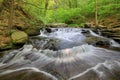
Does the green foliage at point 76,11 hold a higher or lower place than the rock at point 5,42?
higher

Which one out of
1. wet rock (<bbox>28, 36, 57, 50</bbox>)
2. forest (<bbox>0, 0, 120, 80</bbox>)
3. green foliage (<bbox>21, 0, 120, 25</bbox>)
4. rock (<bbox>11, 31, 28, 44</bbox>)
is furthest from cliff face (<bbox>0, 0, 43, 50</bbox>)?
wet rock (<bbox>28, 36, 57, 50</bbox>)

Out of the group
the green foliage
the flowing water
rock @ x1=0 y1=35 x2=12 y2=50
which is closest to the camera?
the flowing water

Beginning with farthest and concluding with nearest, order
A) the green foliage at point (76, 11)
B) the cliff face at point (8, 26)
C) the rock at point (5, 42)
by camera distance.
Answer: the green foliage at point (76, 11)
the cliff face at point (8, 26)
the rock at point (5, 42)

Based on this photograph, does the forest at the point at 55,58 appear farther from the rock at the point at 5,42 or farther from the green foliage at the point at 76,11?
the green foliage at the point at 76,11

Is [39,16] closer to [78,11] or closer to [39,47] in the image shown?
[78,11]

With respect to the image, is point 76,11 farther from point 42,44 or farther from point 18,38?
point 18,38

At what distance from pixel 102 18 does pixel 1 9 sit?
949 centimetres

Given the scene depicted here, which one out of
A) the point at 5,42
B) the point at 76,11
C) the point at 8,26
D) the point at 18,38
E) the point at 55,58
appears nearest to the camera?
the point at 55,58

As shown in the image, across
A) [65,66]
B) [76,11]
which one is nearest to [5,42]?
[65,66]

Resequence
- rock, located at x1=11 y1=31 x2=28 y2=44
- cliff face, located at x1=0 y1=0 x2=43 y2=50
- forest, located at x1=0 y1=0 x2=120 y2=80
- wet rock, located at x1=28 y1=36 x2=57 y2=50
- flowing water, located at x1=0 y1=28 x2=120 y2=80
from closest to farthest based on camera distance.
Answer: flowing water, located at x1=0 y1=28 x2=120 y2=80, forest, located at x1=0 y1=0 x2=120 y2=80, wet rock, located at x1=28 y1=36 x2=57 y2=50, cliff face, located at x1=0 y1=0 x2=43 y2=50, rock, located at x1=11 y1=31 x2=28 y2=44

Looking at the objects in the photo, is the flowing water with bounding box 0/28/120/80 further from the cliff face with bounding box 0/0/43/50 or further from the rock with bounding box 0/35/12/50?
→ the cliff face with bounding box 0/0/43/50

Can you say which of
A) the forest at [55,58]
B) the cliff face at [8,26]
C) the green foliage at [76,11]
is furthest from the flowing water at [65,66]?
the green foliage at [76,11]

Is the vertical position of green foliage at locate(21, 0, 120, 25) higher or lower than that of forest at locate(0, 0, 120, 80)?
higher

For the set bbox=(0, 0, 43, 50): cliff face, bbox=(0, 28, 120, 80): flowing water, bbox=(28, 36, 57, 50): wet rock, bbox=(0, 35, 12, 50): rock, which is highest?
bbox=(0, 0, 43, 50): cliff face
